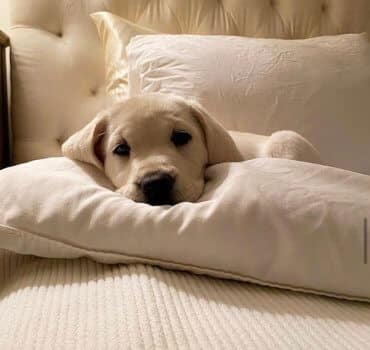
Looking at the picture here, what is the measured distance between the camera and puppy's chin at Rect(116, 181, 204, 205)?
946mm

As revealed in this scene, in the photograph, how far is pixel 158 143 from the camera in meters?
1.10

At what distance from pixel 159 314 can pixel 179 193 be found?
412 millimetres

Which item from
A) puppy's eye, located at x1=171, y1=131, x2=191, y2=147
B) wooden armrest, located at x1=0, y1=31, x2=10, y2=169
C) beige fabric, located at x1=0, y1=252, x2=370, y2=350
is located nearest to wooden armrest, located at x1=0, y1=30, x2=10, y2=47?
wooden armrest, located at x1=0, y1=31, x2=10, y2=169

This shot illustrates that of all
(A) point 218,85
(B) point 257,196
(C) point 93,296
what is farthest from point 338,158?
(C) point 93,296

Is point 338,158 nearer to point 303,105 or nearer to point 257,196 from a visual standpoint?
point 303,105

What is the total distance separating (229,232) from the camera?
27.2 inches

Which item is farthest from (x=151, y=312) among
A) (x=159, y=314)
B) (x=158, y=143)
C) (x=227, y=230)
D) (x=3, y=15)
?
(x=3, y=15)

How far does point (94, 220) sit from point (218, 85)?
0.78 metres

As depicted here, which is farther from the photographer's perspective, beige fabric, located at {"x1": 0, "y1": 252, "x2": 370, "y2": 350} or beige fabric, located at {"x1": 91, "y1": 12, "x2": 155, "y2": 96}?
beige fabric, located at {"x1": 91, "y1": 12, "x2": 155, "y2": 96}

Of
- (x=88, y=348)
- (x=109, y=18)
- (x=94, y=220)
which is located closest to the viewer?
(x=88, y=348)

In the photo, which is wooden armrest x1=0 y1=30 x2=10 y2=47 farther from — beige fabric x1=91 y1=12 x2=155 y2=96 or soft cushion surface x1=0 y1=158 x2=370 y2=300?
soft cushion surface x1=0 y1=158 x2=370 y2=300

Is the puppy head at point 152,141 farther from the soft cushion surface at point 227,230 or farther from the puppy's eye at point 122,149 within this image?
the soft cushion surface at point 227,230

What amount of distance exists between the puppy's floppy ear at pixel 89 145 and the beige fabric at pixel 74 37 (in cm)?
50

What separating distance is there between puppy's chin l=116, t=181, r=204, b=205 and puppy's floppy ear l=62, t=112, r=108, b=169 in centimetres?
17
